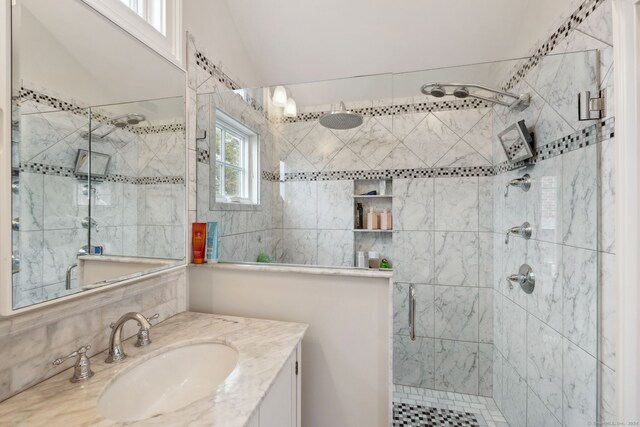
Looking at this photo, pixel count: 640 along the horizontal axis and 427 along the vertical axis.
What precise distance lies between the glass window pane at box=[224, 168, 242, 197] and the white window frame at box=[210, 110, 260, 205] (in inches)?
0.7

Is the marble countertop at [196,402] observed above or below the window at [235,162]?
below

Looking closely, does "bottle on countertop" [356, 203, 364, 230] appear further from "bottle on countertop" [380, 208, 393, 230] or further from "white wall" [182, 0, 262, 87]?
"white wall" [182, 0, 262, 87]

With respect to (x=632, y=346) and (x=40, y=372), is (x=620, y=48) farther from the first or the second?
(x=40, y=372)

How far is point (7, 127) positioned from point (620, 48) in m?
1.94

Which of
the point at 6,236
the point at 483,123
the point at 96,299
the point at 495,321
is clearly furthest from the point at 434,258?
the point at 6,236

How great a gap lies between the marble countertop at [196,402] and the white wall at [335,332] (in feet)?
0.51

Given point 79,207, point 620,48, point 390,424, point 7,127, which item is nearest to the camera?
point 7,127

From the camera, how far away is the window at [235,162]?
5.18 feet

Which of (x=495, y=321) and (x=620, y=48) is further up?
(x=620, y=48)

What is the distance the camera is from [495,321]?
6.72 ft

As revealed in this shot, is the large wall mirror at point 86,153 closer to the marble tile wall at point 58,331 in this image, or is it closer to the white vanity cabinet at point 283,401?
the marble tile wall at point 58,331

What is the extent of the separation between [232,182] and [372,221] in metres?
0.92

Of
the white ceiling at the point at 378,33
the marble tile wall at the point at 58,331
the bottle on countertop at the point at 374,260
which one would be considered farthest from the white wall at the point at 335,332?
the white ceiling at the point at 378,33

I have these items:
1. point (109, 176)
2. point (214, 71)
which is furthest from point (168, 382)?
point (214, 71)
